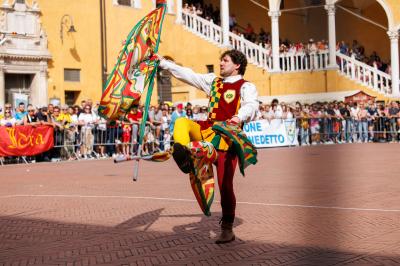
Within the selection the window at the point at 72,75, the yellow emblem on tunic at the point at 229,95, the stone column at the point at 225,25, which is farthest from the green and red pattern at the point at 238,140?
the stone column at the point at 225,25

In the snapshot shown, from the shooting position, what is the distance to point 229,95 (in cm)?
764

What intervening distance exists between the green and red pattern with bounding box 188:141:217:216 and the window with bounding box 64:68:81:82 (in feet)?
77.8

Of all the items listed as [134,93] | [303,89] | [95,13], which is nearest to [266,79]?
[303,89]

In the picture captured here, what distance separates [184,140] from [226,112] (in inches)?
30.3

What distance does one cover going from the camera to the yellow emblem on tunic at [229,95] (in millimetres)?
7629

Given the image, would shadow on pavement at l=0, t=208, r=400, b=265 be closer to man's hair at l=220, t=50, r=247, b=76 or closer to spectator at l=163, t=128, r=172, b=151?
man's hair at l=220, t=50, r=247, b=76

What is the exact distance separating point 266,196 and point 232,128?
4.53 metres

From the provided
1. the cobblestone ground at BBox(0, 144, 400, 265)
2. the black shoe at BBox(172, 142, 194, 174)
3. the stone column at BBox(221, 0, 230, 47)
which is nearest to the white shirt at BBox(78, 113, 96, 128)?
the cobblestone ground at BBox(0, 144, 400, 265)

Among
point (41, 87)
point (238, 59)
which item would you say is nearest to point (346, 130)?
point (41, 87)

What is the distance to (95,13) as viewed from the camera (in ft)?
103

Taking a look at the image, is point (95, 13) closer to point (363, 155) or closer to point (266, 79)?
point (266, 79)

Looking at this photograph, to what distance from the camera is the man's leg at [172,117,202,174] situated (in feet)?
22.7

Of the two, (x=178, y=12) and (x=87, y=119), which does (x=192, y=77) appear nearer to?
(x=87, y=119)

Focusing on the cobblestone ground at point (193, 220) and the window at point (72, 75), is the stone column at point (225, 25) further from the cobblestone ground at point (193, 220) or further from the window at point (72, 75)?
the cobblestone ground at point (193, 220)
